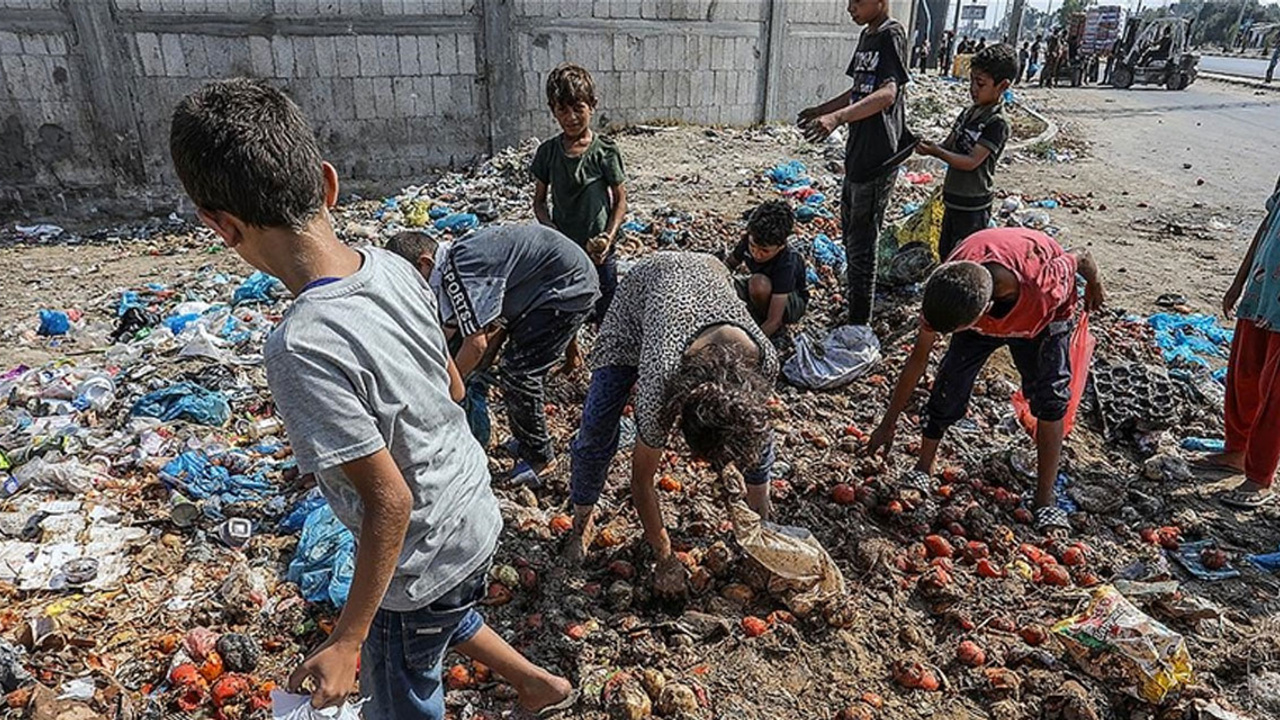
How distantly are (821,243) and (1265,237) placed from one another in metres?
2.83

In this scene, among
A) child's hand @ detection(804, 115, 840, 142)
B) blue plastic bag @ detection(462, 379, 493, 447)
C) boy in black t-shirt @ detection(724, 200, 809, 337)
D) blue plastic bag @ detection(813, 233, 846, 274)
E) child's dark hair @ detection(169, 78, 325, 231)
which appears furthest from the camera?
blue plastic bag @ detection(813, 233, 846, 274)

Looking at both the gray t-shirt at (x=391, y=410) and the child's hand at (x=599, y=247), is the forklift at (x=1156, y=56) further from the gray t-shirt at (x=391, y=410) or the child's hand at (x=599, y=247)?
the gray t-shirt at (x=391, y=410)

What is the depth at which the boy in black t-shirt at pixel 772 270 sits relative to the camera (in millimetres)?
3994

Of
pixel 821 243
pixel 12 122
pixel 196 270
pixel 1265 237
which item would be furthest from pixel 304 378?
pixel 12 122

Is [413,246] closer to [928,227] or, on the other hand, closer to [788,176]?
[928,227]

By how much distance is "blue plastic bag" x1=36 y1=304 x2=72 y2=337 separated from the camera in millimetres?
4977

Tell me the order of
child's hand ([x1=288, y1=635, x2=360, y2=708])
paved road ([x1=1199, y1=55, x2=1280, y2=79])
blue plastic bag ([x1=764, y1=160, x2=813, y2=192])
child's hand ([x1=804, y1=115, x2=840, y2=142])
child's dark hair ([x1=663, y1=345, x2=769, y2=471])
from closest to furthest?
child's hand ([x1=288, y1=635, x2=360, y2=708]) → child's dark hair ([x1=663, y1=345, x2=769, y2=471]) → child's hand ([x1=804, y1=115, x2=840, y2=142]) → blue plastic bag ([x1=764, y1=160, x2=813, y2=192]) → paved road ([x1=1199, y1=55, x2=1280, y2=79])

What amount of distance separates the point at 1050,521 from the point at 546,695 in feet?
7.16

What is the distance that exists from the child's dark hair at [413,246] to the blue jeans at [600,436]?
0.77 m

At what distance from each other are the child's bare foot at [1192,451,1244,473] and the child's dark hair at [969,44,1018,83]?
2.21 meters

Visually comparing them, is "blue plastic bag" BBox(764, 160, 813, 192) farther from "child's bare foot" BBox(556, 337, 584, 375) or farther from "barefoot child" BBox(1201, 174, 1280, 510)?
"barefoot child" BBox(1201, 174, 1280, 510)

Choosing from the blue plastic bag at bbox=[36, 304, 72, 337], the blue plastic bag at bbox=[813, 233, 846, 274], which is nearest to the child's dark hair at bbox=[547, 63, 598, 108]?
the blue plastic bag at bbox=[813, 233, 846, 274]

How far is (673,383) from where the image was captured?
2072 mm

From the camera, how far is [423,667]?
68.6 inches
